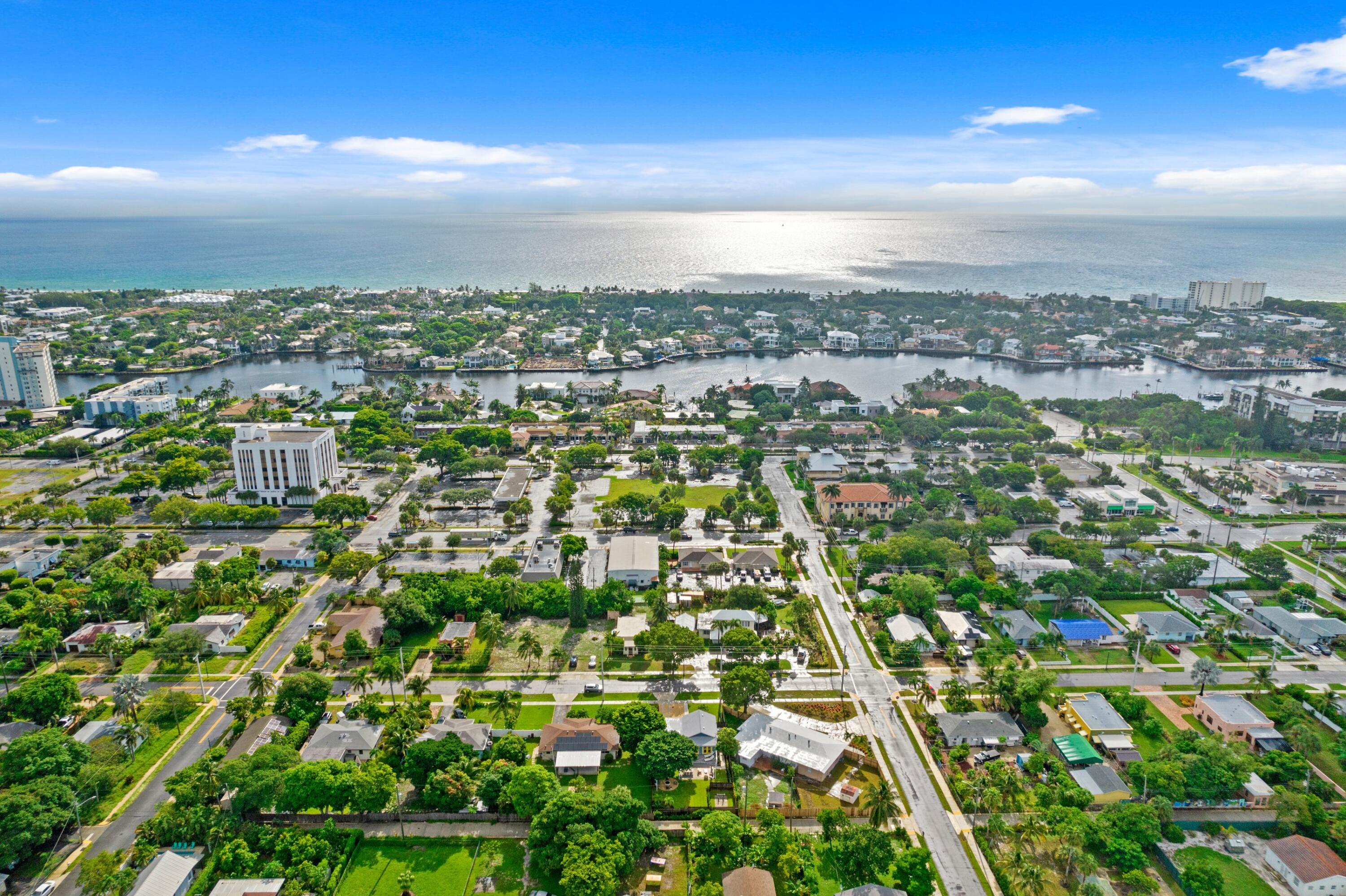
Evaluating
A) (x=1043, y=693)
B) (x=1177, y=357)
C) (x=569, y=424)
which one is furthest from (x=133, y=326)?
(x=1177, y=357)

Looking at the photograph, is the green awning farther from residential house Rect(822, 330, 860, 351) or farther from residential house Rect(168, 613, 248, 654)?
residential house Rect(822, 330, 860, 351)

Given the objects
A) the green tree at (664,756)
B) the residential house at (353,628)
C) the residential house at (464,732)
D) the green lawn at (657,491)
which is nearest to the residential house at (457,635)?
the residential house at (353,628)

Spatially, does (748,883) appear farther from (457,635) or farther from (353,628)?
(353,628)

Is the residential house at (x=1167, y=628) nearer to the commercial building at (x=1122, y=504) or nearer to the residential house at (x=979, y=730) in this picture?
the residential house at (x=979, y=730)

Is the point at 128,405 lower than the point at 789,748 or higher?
higher

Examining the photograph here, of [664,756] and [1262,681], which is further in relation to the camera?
[1262,681]

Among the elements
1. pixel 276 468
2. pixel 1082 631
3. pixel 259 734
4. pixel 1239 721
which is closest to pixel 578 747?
pixel 259 734

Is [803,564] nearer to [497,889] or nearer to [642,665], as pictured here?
[642,665]

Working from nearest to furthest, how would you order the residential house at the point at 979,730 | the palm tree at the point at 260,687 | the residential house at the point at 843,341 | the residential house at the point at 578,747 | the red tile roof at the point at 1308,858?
the red tile roof at the point at 1308,858, the residential house at the point at 578,747, the residential house at the point at 979,730, the palm tree at the point at 260,687, the residential house at the point at 843,341
